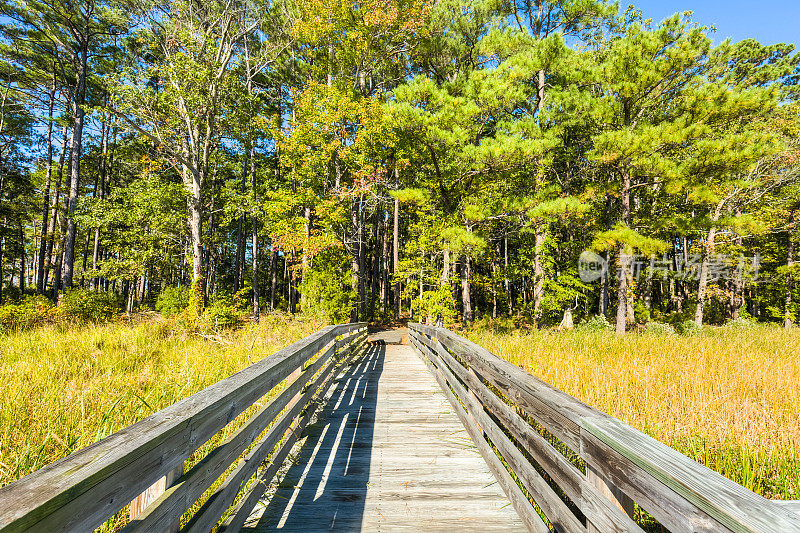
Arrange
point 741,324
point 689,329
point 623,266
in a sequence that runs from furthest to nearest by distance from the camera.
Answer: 1. point 741,324
2. point 689,329
3. point 623,266

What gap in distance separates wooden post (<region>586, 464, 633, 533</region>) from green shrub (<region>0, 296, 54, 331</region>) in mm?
12095

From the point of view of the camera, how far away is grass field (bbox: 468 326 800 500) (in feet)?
9.41

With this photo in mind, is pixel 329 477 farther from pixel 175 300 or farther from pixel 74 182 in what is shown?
pixel 74 182

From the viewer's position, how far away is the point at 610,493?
157cm

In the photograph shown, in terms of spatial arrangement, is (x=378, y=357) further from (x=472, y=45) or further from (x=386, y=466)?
(x=472, y=45)

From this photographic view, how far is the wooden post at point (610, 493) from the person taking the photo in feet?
4.94

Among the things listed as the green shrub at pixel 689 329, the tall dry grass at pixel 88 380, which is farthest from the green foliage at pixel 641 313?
the tall dry grass at pixel 88 380

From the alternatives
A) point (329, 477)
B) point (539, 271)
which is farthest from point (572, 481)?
point (539, 271)

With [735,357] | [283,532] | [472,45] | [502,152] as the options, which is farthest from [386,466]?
[472,45]

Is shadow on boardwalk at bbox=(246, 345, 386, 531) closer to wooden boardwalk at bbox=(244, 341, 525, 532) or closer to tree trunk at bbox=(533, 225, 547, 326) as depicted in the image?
wooden boardwalk at bbox=(244, 341, 525, 532)

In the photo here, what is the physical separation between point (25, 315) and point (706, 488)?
1432cm

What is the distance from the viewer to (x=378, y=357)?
9.80 m

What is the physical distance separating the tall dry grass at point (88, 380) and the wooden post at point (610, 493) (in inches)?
124

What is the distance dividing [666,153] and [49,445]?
18262mm
